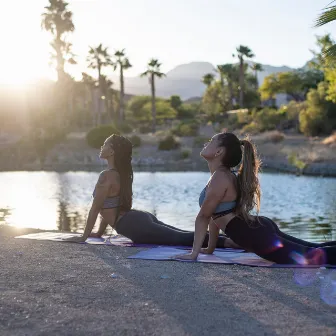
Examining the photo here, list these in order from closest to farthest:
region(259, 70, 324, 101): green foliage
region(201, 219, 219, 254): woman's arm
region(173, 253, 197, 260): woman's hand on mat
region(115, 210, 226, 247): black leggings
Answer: region(173, 253, 197, 260): woman's hand on mat, region(201, 219, 219, 254): woman's arm, region(115, 210, 226, 247): black leggings, region(259, 70, 324, 101): green foliage

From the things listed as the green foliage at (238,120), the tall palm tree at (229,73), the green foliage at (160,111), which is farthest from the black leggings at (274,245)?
the green foliage at (160,111)

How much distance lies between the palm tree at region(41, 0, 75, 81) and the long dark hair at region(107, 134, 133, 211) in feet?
153

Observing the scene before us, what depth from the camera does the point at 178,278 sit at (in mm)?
5602

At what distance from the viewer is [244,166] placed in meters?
6.39

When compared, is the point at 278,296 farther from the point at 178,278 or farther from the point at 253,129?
the point at 253,129

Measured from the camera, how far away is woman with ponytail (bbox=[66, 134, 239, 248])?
7.72 m

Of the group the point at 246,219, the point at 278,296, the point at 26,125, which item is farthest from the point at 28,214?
the point at 26,125

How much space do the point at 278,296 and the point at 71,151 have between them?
4607cm

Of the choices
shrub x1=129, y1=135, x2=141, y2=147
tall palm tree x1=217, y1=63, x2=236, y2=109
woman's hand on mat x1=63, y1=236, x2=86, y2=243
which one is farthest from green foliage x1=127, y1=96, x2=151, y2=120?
woman's hand on mat x1=63, y1=236, x2=86, y2=243

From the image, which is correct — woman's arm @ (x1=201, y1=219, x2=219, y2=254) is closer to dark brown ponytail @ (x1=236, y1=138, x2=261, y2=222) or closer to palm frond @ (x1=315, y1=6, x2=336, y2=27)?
dark brown ponytail @ (x1=236, y1=138, x2=261, y2=222)

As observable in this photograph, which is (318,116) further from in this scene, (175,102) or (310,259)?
(310,259)

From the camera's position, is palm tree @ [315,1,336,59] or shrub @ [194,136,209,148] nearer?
palm tree @ [315,1,336,59]

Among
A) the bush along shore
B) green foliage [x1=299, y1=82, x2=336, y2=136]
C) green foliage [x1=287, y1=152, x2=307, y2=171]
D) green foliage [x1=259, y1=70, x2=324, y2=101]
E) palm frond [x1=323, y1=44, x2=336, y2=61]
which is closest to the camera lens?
palm frond [x1=323, y1=44, x2=336, y2=61]

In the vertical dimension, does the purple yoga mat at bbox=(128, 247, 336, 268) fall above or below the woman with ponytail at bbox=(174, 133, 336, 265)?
below
